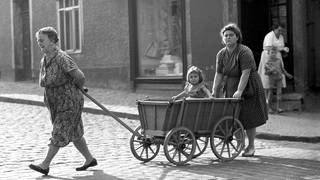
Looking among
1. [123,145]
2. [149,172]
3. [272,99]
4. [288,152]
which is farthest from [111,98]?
[149,172]

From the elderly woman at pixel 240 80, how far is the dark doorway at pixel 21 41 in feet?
51.6

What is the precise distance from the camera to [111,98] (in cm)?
1625

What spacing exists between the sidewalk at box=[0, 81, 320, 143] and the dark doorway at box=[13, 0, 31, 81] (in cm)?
120

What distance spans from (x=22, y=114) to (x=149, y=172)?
7.65 metres

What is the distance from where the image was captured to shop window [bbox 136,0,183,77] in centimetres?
1659

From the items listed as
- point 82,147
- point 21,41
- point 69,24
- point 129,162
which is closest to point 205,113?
point 129,162

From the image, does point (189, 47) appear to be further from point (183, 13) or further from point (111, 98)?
point (111, 98)

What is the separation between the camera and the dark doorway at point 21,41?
23.2 metres

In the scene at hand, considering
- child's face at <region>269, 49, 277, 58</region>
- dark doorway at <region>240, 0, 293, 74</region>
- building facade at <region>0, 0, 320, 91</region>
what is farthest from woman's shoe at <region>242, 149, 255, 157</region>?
dark doorway at <region>240, 0, 293, 74</region>

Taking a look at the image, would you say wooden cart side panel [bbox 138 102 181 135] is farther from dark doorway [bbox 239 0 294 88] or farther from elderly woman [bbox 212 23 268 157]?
dark doorway [bbox 239 0 294 88]

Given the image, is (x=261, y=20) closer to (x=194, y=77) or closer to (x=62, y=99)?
(x=194, y=77)

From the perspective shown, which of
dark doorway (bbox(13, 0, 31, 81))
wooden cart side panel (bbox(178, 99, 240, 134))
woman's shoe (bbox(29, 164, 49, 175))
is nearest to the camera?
woman's shoe (bbox(29, 164, 49, 175))

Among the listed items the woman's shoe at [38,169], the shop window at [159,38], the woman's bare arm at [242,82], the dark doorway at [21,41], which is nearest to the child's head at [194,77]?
the woman's bare arm at [242,82]

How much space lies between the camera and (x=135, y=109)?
1382 cm
